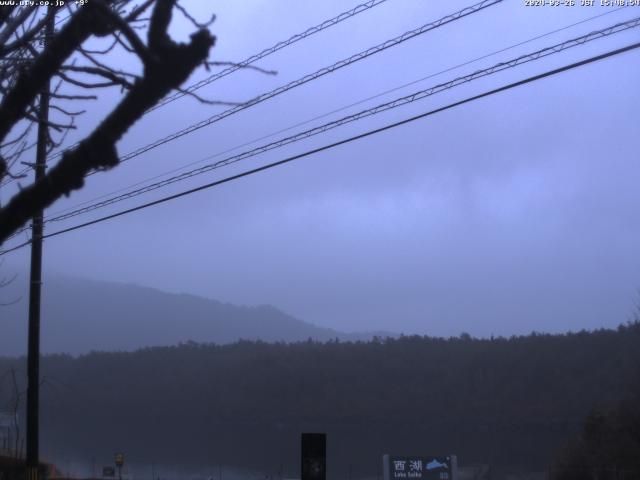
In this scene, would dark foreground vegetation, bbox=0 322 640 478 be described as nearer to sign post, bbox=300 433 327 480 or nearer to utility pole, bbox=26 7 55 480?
utility pole, bbox=26 7 55 480

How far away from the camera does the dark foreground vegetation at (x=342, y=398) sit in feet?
204

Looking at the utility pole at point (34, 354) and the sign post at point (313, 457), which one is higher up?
the utility pole at point (34, 354)

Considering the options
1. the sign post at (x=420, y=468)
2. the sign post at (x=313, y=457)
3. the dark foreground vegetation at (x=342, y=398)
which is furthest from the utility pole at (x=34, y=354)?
the dark foreground vegetation at (x=342, y=398)

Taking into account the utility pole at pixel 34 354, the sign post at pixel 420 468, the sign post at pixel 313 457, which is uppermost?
the utility pole at pixel 34 354

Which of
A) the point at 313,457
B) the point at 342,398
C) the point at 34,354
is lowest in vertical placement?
the point at 342,398

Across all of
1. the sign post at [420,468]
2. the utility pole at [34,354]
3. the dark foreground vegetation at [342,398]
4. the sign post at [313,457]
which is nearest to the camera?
the sign post at [313,457]

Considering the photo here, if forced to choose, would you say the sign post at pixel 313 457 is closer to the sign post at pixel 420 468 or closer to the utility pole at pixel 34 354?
the utility pole at pixel 34 354

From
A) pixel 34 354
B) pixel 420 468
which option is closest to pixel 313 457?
pixel 34 354

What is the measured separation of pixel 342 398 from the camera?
318ft

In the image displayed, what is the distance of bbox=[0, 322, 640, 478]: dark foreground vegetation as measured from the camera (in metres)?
62.2

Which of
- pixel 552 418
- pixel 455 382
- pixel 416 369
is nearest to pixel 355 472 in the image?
pixel 552 418

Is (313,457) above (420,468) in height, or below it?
above

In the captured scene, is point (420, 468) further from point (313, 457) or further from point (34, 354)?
point (313, 457)

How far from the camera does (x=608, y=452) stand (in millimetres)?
38188
